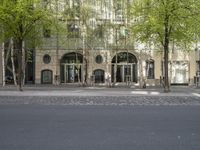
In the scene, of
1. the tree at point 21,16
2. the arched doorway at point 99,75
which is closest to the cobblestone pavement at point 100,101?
the tree at point 21,16

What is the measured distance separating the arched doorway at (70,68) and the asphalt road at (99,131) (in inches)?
1414

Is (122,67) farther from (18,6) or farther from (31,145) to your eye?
(31,145)

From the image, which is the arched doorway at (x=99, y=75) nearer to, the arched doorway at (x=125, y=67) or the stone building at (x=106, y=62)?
the stone building at (x=106, y=62)

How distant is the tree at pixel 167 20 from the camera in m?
29.3

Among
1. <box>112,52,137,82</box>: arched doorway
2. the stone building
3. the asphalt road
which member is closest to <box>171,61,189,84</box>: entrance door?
the stone building

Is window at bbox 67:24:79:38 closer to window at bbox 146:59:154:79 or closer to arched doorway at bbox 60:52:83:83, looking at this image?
Result: arched doorway at bbox 60:52:83:83

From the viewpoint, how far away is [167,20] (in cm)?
2964

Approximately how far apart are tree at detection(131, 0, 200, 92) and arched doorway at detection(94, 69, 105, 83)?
64.5 ft

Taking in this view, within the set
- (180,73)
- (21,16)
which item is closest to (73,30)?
(180,73)

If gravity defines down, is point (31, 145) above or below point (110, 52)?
below

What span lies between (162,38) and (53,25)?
8.28 meters

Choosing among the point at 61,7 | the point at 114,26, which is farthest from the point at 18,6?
the point at 114,26

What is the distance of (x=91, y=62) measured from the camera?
51812 millimetres

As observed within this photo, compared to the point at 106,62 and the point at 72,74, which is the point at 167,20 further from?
the point at 72,74
